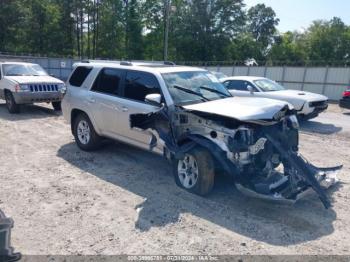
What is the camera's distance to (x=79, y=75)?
7.23 meters

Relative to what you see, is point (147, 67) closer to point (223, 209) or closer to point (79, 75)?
point (79, 75)

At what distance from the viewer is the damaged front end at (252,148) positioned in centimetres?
444

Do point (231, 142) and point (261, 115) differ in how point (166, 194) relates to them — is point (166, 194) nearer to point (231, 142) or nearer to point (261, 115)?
point (231, 142)

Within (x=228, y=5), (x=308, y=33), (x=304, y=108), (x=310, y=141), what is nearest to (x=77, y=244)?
(x=310, y=141)

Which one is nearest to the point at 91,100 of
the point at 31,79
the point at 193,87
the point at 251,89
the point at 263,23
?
the point at 193,87

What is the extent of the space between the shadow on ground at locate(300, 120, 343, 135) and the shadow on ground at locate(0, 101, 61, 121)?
27.7 feet

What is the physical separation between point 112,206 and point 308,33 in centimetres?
7810

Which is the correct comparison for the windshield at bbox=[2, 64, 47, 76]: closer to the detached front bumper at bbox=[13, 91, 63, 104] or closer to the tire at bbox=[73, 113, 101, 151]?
the detached front bumper at bbox=[13, 91, 63, 104]

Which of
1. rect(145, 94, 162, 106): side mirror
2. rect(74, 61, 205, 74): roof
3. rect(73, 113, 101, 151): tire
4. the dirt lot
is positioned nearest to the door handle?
rect(73, 113, 101, 151): tire

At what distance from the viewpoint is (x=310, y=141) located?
880cm

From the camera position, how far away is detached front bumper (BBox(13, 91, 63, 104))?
11.6 metres

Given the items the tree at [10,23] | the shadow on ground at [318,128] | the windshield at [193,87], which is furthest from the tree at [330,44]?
the windshield at [193,87]

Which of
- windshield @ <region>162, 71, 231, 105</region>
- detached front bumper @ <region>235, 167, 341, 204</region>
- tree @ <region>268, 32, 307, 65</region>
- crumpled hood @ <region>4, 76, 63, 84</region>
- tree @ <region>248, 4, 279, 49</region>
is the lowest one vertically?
detached front bumper @ <region>235, 167, 341, 204</region>

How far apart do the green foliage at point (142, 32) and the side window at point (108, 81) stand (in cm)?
5291
